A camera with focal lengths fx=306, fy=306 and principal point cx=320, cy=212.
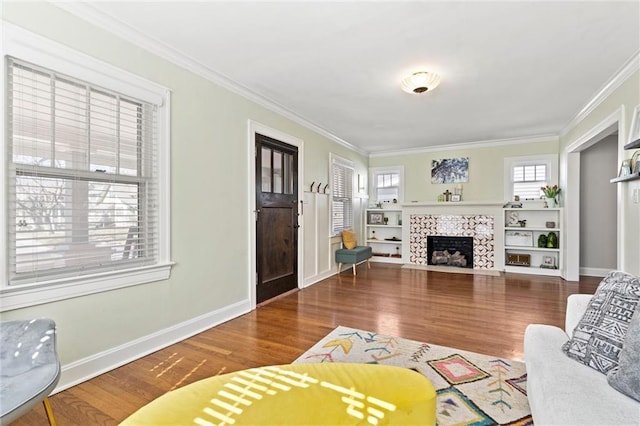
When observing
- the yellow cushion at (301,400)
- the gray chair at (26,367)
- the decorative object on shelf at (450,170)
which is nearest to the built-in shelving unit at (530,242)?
the decorative object on shelf at (450,170)

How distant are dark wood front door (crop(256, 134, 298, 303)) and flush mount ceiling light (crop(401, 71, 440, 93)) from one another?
1.81 meters

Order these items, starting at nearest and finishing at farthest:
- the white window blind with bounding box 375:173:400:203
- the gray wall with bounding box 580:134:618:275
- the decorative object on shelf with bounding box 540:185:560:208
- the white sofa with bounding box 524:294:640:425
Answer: the white sofa with bounding box 524:294:640:425 < the gray wall with bounding box 580:134:618:275 < the decorative object on shelf with bounding box 540:185:560:208 < the white window blind with bounding box 375:173:400:203

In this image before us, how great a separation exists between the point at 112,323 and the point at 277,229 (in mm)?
2191

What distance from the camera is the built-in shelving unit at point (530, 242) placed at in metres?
5.53

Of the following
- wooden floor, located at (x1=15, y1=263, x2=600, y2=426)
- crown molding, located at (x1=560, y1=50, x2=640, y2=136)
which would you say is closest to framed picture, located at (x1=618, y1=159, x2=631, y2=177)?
crown molding, located at (x1=560, y1=50, x2=640, y2=136)

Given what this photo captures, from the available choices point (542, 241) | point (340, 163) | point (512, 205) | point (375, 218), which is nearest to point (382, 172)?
point (375, 218)

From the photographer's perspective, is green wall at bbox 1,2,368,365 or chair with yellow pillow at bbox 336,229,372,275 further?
chair with yellow pillow at bbox 336,229,372,275

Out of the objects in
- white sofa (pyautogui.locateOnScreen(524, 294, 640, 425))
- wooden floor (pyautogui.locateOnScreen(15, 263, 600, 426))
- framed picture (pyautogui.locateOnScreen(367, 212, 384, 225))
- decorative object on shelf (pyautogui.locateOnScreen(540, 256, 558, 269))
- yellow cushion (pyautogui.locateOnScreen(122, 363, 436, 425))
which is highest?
framed picture (pyautogui.locateOnScreen(367, 212, 384, 225))

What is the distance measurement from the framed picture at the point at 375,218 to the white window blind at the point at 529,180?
268 centimetres

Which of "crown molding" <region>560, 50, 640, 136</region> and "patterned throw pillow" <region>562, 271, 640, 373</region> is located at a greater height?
"crown molding" <region>560, 50, 640, 136</region>

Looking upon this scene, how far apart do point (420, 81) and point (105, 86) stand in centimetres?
275

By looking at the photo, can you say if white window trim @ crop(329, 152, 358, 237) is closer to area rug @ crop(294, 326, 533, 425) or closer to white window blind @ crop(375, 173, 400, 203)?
white window blind @ crop(375, 173, 400, 203)

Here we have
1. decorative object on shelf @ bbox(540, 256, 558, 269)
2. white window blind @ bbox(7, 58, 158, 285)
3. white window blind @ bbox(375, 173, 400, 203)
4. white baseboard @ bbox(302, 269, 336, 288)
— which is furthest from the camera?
white window blind @ bbox(375, 173, 400, 203)

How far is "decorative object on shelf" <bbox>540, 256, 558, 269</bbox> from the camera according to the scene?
5570 mm
